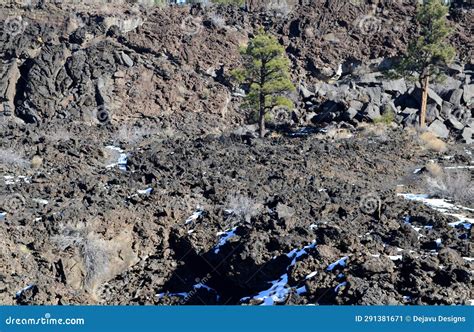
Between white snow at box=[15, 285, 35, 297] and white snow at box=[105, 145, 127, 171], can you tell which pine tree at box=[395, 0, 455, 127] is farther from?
white snow at box=[15, 285, 35, 297]

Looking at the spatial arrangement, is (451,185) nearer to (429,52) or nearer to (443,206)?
(443,206)

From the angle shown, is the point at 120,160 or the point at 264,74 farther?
the point at 264,74

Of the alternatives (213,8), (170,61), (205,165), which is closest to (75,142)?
(205,165)

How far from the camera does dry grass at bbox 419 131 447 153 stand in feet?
84.9

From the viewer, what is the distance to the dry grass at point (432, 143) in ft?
84.9

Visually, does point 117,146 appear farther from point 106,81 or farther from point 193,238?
point 193,238

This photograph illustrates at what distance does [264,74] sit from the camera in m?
28.4

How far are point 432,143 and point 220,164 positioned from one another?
11591 mm

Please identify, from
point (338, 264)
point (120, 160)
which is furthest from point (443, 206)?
point (120, 160)

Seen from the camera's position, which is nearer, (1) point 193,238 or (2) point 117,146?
(1) point 193,238

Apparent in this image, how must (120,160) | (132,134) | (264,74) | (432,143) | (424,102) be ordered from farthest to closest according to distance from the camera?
(424,102), (264,74), (132,134), (432,143), (120,160)

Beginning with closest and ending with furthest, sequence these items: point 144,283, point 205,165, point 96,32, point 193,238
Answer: point 144,283 → point 193,238 → point 205,165 → point 96,32

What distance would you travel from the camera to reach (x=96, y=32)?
1410 inches

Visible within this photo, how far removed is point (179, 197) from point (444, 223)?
7.93 metres
